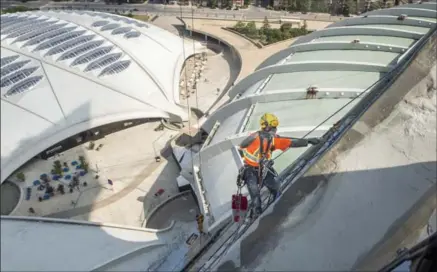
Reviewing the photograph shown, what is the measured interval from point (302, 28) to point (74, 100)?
77.5 ft

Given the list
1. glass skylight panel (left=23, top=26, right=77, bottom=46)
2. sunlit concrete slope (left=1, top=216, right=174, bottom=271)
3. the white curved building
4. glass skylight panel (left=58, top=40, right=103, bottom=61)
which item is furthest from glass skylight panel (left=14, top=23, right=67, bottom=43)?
sunlit concrete slope (left=1, top=216, right=174, bottom=271)

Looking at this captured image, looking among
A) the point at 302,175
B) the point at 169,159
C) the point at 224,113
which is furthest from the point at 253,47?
the point at 302,175

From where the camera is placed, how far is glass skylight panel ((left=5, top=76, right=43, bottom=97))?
19.1 m

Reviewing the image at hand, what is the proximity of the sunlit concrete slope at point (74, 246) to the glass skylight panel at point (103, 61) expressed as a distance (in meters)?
10.5

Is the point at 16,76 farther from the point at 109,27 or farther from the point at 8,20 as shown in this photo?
the point at 8,20

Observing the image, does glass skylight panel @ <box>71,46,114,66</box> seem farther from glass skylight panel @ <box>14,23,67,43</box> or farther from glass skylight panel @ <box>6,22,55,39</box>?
glass skylight panel @ <box>6,22,55,39</box>

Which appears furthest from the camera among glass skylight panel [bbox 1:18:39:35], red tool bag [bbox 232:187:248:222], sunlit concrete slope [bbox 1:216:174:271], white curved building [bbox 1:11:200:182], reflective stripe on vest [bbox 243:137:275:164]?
glass skylight panel [bbox 1:18:39:35]

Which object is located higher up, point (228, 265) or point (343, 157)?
point (343, 157)

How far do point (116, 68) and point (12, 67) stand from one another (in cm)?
551

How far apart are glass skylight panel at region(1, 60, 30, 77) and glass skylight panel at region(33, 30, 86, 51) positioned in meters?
1.29

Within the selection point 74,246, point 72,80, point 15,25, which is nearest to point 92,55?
point 72,80

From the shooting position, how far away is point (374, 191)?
4.09m

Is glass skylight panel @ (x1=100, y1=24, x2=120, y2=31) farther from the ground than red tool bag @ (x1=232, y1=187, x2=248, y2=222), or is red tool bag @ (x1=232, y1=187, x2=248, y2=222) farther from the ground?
glass skylight panel @ (x1=100, y1=24, x2=120, y2=31)

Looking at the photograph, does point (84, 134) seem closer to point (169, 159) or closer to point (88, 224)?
point (169, 159)
